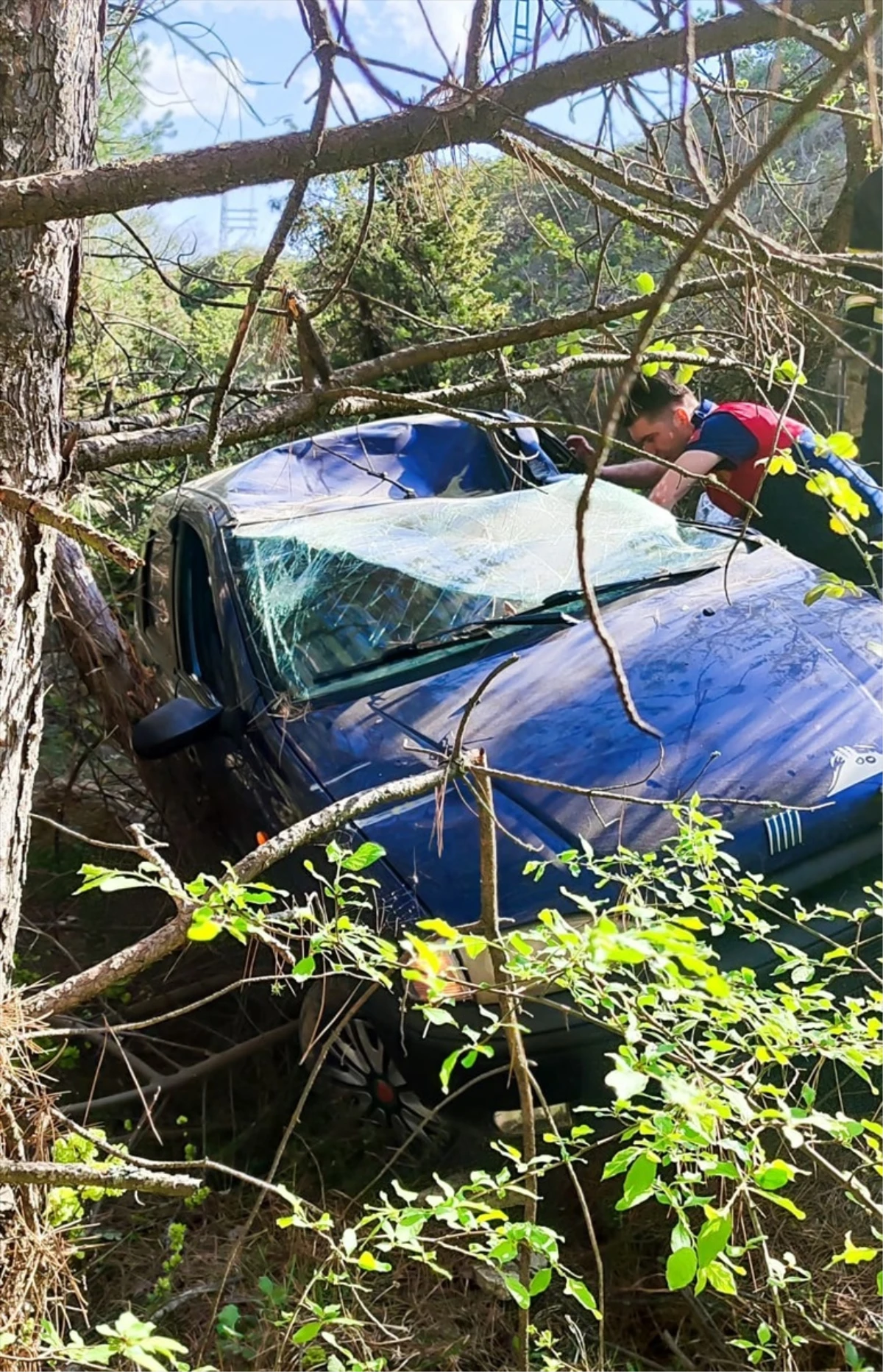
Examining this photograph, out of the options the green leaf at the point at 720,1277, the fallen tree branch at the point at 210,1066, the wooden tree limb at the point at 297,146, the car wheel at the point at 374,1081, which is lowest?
the fallen tree branch at the point at 210,1066

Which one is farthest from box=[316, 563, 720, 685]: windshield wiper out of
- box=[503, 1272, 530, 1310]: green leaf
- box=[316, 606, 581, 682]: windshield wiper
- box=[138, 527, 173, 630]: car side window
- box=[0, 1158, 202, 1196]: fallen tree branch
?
box=[503, 1272, 530, 1310]: green leaf

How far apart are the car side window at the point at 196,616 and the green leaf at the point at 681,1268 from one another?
2.31 meters

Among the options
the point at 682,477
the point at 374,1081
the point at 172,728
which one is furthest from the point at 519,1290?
the point at 682,477

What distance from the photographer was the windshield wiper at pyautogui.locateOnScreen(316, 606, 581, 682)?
296 cm

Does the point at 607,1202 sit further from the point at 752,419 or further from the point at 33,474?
the point at 752,419

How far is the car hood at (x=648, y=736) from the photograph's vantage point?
235cm

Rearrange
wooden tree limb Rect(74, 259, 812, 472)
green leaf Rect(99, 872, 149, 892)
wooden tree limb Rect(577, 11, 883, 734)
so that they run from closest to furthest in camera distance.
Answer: wooden tree limb Rect(577, 11, 883, 734)
green leaf Rect(99, 872, 149, 892)
wooden tree limb Rect(74, 259, 812, 472)

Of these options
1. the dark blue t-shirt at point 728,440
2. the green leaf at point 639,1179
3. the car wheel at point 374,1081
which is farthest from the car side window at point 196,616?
the green leaf at point 639,1179

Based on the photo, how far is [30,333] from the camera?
64.0 inches

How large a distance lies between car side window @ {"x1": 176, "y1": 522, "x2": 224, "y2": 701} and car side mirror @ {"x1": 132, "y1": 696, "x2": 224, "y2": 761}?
242 millimetres

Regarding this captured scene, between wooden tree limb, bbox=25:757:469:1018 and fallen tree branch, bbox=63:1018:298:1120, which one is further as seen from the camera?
fallen tree branch, bbox=63:1018:298:1120

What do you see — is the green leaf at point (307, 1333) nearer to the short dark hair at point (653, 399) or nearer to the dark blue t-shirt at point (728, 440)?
the dark blue t-shirt at point (728, 440)

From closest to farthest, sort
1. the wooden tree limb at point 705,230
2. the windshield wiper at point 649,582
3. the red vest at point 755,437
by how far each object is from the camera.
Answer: the wooden tree limb at point 705,230, the windshield wiper at point 649,582, the red vest at point 755,437

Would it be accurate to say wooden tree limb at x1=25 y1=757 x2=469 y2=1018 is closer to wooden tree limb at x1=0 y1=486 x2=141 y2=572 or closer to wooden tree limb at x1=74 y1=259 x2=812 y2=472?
wooden tree limb at x1=0 y1=486 x2=141 y2=572
